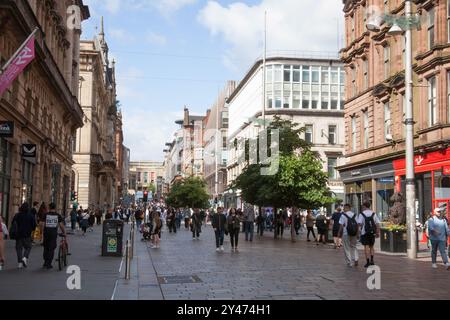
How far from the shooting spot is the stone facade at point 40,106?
2430 centimetres

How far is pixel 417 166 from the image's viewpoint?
1243 inches

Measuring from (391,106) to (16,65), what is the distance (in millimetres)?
24831

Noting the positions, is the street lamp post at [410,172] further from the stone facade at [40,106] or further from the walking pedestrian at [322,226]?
the stone facade at [40,106]

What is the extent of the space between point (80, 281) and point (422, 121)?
78.1 feet

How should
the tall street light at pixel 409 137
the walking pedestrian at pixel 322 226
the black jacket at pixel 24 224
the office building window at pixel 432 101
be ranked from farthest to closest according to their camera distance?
the office building window at pixel 432 101, the walking pedestrian at pixel 322 226, the tall street light at pixel 409 137, the black jacket at pixel 24 224

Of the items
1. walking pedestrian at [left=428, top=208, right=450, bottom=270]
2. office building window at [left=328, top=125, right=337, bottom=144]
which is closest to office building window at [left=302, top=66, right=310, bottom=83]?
office building window at [left=328, top=125, right=337, bottom=144]

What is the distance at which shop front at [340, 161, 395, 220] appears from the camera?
35281mm

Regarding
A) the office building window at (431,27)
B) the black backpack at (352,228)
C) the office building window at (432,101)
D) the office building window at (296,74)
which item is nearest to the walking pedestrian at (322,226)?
the office building window at (432,101)

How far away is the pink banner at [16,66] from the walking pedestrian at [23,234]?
11.1 ft

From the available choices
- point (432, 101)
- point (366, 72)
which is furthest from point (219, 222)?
point (366, 72)

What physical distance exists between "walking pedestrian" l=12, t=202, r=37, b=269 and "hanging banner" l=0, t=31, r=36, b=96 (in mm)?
3404
